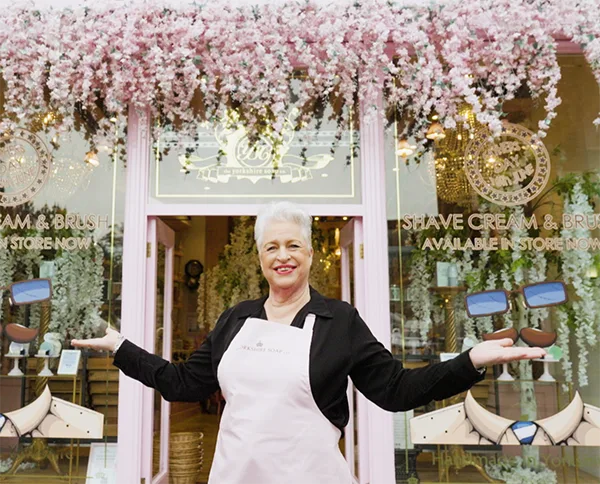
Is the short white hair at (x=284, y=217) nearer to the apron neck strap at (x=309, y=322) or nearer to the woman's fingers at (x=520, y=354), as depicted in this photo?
the apron neck strap at (x=309, y=322)

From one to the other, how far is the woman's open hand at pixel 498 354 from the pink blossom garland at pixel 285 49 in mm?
1884

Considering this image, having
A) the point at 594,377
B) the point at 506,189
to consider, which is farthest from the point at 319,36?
the point at 594,377

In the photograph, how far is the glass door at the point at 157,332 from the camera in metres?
3.35

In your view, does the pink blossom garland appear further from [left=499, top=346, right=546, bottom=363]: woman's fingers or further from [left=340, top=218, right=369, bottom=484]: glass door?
[left=499, top=346, right=546, bottom=363]: woman's fingers

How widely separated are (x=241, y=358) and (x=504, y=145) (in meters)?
2.41

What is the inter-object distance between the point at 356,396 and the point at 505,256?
1.29 metres

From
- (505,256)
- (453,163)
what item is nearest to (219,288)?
(453,163)

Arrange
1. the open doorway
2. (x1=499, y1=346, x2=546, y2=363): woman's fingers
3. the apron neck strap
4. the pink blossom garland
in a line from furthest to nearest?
the open doorway, the pink blossom garland, the apron neck strap, (x1=499, y1=346, x2=546, y2=363): woman's fingers

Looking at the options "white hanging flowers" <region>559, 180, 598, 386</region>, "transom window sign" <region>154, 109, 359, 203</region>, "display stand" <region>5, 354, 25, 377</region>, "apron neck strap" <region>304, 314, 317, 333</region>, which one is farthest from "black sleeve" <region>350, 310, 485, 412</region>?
"display stand" <region>5, 354, 25, 377</region>

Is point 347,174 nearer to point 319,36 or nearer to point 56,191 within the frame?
point 319,36

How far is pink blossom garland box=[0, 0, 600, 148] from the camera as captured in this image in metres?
3.12

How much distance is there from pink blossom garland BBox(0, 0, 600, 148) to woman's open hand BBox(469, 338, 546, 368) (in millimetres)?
1884

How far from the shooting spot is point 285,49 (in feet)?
10.5

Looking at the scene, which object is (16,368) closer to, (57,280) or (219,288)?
(57,280)
